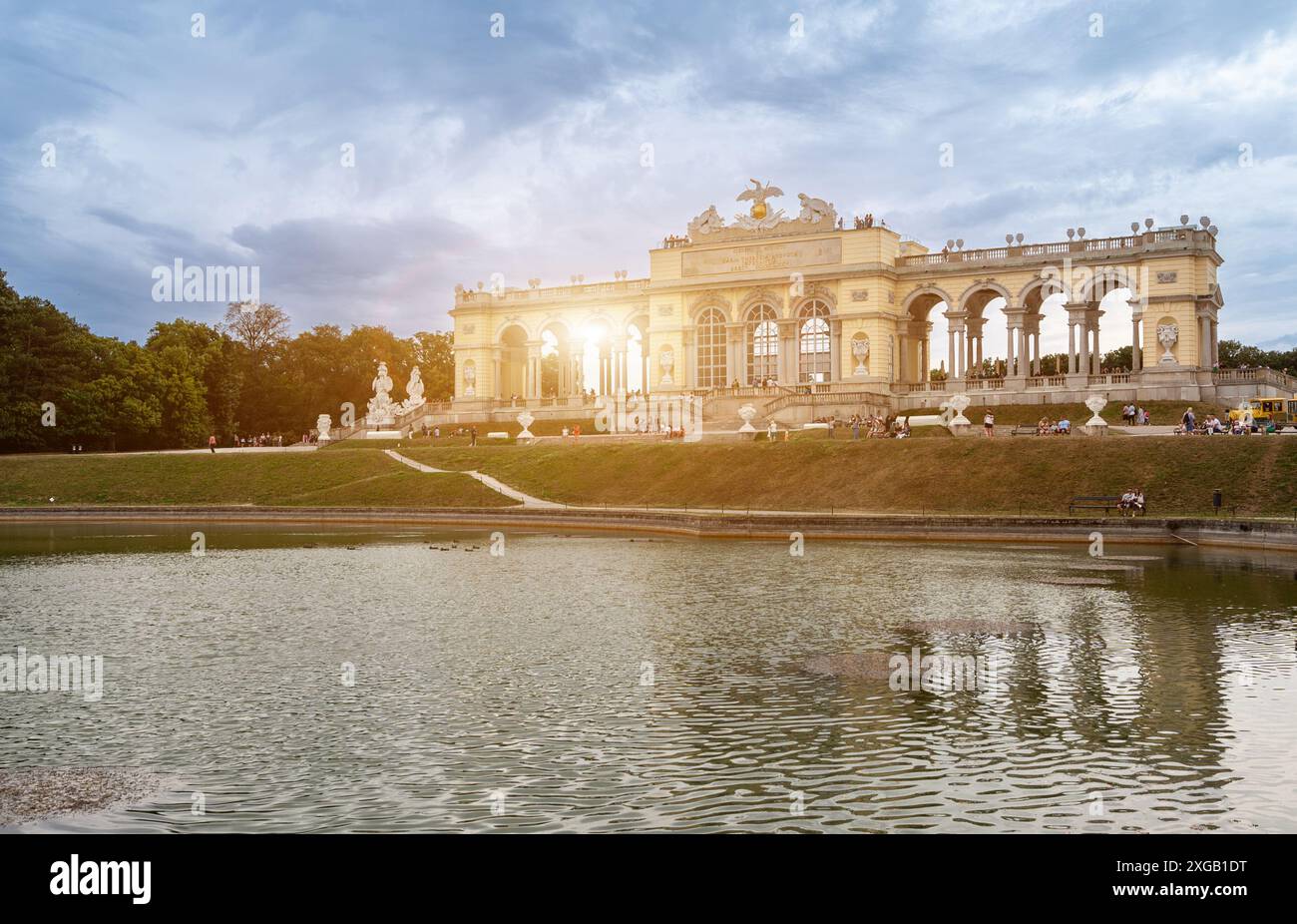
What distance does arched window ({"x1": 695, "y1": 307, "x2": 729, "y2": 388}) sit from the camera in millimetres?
86500

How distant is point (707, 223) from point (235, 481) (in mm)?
40087

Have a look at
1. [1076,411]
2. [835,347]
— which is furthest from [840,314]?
[1076,411]

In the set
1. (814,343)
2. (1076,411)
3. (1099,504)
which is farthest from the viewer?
(814,343)

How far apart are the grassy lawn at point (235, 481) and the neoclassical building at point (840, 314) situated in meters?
24.2

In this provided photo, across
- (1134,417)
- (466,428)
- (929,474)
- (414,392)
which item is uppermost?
(414,392)

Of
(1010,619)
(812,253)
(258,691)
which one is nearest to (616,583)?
(1010,619)

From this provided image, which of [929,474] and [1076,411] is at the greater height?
[1076,411]

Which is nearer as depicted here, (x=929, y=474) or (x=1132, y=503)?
(x=1132, y=503)

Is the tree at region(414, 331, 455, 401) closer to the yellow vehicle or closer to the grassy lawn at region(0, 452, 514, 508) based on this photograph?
the grassy lawn at region(0, 452, 514, 508)

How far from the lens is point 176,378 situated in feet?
292

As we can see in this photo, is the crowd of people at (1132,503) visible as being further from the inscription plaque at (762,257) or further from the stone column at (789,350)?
the stone column at (789,350)

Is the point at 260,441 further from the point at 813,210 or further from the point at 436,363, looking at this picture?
the point at 813,210
